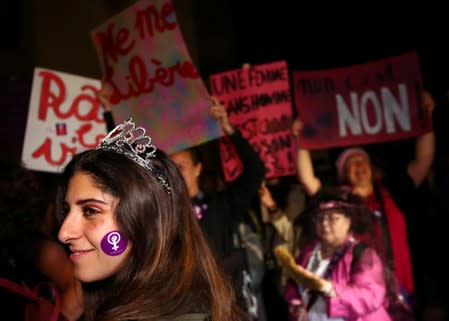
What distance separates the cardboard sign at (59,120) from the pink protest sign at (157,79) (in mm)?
198

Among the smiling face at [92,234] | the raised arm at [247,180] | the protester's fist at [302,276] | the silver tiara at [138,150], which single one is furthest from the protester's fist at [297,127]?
the smiling face at [92,234]

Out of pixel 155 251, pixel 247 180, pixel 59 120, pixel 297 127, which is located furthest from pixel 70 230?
pixel 297 127

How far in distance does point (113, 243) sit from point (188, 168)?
1.76m

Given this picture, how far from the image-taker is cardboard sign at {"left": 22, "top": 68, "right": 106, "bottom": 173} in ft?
11.5

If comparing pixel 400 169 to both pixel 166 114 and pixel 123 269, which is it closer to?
pixel 166 114

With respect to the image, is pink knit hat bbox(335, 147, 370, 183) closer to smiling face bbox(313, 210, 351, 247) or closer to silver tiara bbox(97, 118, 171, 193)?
smiling face bbox(313, 210, 351, 247)

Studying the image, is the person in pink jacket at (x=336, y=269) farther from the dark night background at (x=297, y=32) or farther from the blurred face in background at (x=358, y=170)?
the dark night background at (x=297, y=32)

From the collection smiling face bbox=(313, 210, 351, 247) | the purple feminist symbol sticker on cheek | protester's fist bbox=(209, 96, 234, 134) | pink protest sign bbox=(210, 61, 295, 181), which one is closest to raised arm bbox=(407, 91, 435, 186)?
smiling face bbox=(313, 210, 351, 247)

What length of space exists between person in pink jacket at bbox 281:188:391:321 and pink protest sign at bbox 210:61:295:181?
0.47 m

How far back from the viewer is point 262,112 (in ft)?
12.3

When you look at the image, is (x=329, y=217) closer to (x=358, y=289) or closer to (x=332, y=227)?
(x=332, y=227)

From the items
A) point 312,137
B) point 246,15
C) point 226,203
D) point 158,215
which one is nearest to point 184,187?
point 158,215

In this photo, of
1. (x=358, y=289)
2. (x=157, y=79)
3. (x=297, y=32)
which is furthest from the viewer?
(x=297, y=32)

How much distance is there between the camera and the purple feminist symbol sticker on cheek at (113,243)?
160 centimetres
